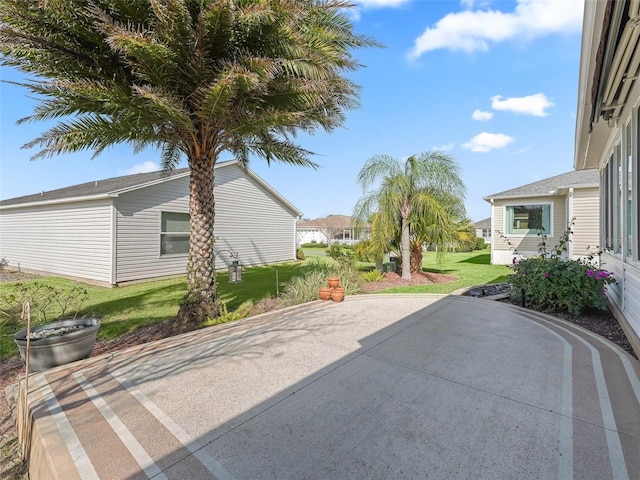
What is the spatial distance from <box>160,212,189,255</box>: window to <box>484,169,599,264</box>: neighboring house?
13.1 meters


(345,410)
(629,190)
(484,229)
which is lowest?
(345,410)

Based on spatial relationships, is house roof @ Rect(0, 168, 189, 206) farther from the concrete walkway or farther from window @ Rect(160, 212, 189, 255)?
the concrete walkway

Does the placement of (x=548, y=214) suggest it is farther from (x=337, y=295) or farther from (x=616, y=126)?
(x=337, y=295)

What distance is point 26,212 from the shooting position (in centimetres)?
1406

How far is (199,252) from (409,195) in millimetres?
7211

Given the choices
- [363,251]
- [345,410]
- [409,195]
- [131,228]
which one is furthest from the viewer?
[363,251]

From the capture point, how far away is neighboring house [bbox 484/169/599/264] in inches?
484

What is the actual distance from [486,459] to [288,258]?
16.6 metres

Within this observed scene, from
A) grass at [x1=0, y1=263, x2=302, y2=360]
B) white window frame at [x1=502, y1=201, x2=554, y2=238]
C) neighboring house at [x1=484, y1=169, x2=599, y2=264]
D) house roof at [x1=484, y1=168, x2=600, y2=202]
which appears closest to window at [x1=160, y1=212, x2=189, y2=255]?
grass at [x1=0, y1=263, x2=302, y2=360]

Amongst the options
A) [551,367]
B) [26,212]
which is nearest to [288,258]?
[26,212]

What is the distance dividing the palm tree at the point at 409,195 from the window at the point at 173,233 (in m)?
7.67

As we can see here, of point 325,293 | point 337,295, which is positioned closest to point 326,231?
point 325,293

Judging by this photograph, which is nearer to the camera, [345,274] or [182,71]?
[182,71]

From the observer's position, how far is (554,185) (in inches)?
574
